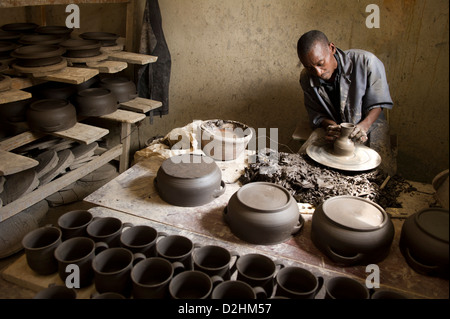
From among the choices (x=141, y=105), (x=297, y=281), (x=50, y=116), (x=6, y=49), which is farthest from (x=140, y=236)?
(x=6, y=49)

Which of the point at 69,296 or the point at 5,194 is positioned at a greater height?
the point at 69,296

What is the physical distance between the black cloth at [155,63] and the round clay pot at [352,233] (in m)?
2.91

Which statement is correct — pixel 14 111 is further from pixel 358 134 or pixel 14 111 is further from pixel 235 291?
pixel 358 134

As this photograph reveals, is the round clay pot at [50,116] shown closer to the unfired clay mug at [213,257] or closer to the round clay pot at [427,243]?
the unfired clay mug at [213,257]

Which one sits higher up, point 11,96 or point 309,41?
point 309,41

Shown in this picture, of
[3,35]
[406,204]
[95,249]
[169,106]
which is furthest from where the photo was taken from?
[169,106]

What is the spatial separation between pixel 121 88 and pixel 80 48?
0.62 metres

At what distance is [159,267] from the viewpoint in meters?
2.07

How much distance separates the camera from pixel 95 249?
7.16 ft

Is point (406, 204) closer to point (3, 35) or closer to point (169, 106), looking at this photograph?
point (169, 106)

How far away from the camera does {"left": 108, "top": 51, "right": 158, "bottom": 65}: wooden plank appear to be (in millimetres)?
4275

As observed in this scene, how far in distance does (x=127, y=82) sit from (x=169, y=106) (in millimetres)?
822

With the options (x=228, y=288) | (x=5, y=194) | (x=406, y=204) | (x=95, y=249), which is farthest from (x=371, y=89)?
(x=5, y=194)

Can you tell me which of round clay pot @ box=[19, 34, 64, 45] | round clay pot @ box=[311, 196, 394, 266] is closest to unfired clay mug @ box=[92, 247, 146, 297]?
round clay pot @ box=[311, 196, 394, 266]
